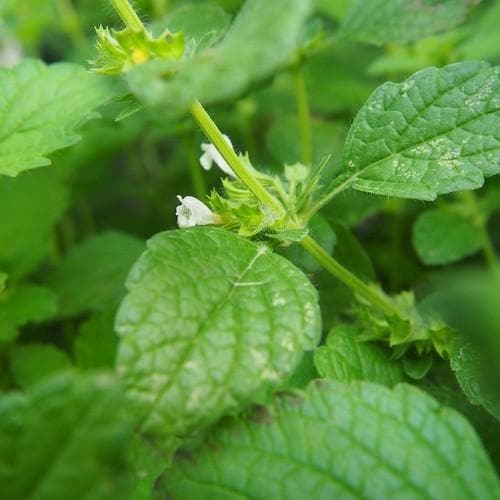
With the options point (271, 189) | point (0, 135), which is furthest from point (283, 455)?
point (0, 135)

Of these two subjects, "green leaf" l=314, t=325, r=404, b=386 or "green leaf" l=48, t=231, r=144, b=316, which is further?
"green leaf" l=48, t=231, r=144, b=316

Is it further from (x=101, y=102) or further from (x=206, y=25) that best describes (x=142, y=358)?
(x=206, y=25)

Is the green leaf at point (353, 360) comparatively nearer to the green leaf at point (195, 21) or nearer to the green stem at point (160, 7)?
the green leaf at point (195, 21)

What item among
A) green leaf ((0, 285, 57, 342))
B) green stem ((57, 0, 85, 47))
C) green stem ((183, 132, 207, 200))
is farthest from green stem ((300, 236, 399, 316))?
green stem ((57, 0, 85, 47))

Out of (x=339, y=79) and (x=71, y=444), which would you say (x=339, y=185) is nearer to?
(x=71, y=444)

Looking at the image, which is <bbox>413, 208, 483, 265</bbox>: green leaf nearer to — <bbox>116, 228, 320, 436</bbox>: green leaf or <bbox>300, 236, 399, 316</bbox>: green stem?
<bbox>300, 236, 399, 316</bbox>: green stem

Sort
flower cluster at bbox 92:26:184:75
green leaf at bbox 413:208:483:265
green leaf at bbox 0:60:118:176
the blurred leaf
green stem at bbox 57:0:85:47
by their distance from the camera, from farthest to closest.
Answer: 1. green stem at bbox 57:0:85:47
2. the blurred leaf
3. green leaf at bbox 413:208:483:265
4. green leaf at bbox 0:60:118:176
5. flower cluster at bbox 92:26:184:75
